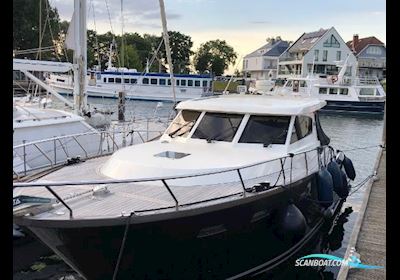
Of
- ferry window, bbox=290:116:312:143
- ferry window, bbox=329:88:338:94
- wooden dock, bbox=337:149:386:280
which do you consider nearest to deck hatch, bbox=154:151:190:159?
ferry window, bbox=290:116:312:143

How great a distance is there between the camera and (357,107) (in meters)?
45.8

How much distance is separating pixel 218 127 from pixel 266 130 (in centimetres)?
96

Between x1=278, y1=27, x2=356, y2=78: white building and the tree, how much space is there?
23.5 metres

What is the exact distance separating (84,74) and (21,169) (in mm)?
4979

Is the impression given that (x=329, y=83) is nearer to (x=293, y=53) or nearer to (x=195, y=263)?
(x=293, y=53)

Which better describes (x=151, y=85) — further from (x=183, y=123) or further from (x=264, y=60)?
(x=183, y=123)

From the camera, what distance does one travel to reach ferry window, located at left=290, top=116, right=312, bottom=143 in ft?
28.8

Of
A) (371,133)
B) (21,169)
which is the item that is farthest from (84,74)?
(371,133)

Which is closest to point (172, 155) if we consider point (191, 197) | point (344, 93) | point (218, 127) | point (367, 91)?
point (218, 127)

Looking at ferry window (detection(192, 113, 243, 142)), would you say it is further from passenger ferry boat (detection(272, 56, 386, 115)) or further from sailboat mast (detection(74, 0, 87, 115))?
passenger ferry boat (detection(272, 56, 386, 115))

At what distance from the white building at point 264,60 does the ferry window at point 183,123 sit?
206 feet

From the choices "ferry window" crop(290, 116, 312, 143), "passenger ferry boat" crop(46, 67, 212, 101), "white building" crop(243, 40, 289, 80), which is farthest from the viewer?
"white building" crop(243, 40, 289, 80)

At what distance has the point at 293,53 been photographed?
68.5 meters

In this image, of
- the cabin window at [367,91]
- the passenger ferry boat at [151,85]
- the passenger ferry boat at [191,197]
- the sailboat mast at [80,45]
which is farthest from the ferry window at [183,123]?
the cabin window at [367,91]
